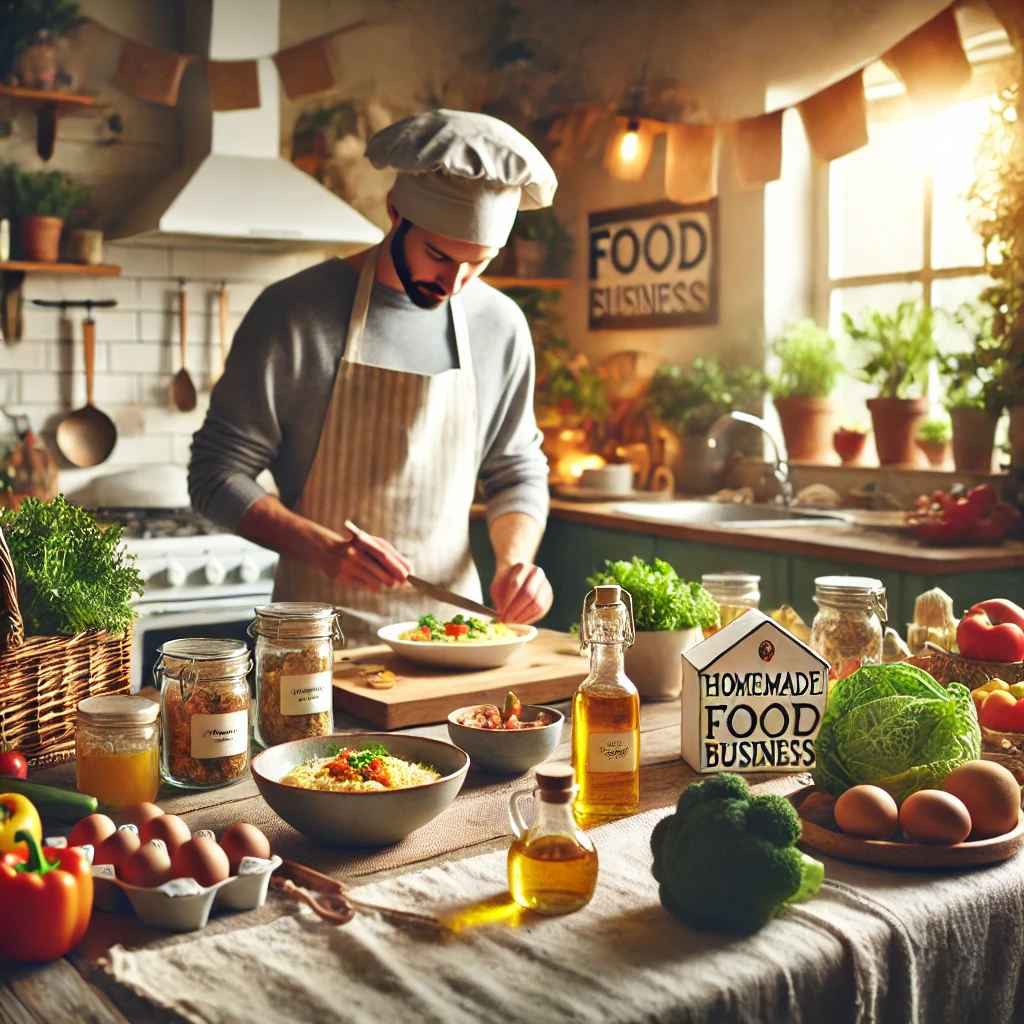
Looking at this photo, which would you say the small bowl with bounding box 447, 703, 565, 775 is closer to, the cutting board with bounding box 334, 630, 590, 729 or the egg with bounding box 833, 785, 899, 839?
the cutting board with bounding box 334, 630, 590, 729

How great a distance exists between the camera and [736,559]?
3.48 meters

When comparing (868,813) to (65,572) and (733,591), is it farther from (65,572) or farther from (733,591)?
(65,572)

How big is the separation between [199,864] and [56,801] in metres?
0.28

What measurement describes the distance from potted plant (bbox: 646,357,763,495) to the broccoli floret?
11.1 ft

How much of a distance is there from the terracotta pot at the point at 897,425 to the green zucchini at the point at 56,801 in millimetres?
3229

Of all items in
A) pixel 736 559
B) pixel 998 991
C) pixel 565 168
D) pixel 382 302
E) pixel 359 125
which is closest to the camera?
pixel 998 991

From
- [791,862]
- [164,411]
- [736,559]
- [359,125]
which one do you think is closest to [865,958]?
[791,862]

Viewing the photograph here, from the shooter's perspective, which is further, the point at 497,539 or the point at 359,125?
the point at 359,125

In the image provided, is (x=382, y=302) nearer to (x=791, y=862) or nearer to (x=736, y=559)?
(x=736, y=559)

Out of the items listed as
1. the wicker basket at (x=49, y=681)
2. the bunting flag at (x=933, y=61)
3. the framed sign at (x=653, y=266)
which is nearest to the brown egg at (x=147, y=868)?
the wicker basket at (x=49, y=681)

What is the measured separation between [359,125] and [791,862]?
418 cm

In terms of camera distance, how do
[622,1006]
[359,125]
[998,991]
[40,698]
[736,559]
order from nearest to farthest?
[622,1006], [998,991], [40,698], [736,559], [359,125]

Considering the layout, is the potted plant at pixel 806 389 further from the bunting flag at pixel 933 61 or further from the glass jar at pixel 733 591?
the glass jar at pixel 733 591

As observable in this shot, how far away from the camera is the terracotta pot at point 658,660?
1.87 m
